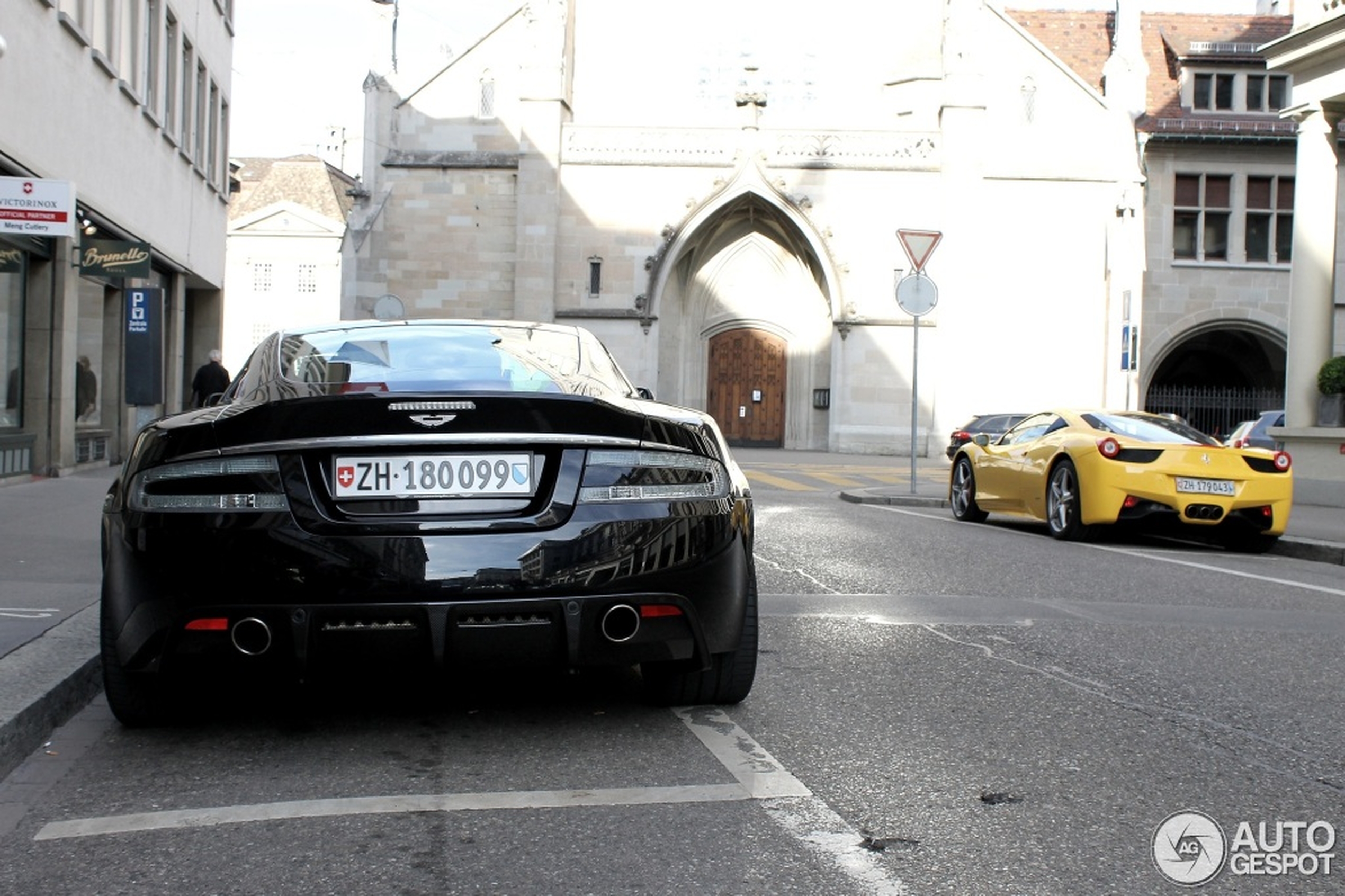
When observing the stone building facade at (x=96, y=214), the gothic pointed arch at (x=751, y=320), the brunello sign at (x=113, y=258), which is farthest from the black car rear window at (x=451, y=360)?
the gothic pointed arch at (x=751, y=320)

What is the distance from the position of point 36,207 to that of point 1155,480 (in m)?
8.86

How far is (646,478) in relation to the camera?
455 cm

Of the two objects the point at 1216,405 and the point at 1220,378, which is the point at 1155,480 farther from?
the point at 1220,378

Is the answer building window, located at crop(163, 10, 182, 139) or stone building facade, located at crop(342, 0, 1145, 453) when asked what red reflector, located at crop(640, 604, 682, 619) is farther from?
stone building facade, located at crop(342, 0, 1145, 453)

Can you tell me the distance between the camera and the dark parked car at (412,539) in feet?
14.1

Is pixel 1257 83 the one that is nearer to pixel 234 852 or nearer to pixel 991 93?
pixel 991 93

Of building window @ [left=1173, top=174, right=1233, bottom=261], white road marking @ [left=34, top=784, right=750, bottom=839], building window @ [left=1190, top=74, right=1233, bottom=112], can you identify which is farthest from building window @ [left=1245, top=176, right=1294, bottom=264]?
white road marking @ [left=34, top=784, right=750, bottom=839]

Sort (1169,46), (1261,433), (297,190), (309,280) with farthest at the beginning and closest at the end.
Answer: (297,190) < (309,280) < (1169,46) < (1261,433)

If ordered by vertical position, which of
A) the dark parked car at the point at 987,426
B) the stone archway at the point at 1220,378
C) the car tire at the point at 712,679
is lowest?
the car tire at the point at 712,679

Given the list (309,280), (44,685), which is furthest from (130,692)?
(309,280)

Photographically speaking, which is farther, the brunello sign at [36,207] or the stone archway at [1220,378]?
the stone archway at [1220,378]

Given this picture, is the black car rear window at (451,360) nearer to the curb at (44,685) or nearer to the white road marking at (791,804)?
the white road marking at (791,804)

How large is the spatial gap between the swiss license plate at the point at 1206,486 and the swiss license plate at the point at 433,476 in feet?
29.5

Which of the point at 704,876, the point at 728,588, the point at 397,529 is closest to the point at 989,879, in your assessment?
the point at 704,876
